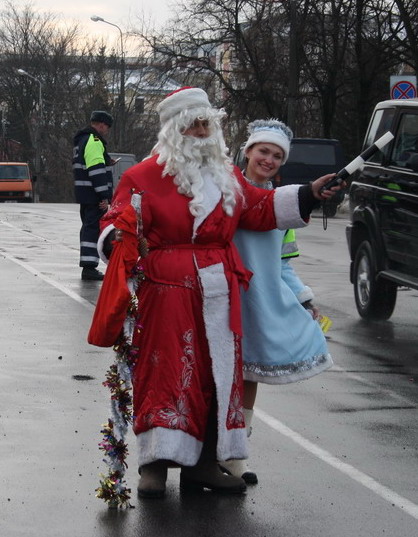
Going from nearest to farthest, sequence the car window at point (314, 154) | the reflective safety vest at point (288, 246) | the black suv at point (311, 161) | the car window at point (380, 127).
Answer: the reflective safety vest at point (288, 246)
the car window at point (380, 127)
the black suv at point (311, 161)
the car window at point (314, 154)

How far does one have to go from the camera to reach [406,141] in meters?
11.6

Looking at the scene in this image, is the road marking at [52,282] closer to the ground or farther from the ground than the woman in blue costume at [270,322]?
closer to the ground

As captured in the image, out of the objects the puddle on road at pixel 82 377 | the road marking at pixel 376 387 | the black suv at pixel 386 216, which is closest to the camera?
the road marking at pixel 376 387

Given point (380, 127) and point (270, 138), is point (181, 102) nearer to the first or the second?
point (270, 138)

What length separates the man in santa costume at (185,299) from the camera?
573 centimetres

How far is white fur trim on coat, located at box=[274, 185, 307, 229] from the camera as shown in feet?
19.7

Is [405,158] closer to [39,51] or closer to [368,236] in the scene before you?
[368,236]

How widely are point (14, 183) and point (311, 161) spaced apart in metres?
22.8

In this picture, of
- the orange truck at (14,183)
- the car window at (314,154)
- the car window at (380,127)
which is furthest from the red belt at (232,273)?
the orange truck at (14,183)

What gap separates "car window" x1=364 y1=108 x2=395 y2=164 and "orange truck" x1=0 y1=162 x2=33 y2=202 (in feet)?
136

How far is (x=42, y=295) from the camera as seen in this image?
13320mm

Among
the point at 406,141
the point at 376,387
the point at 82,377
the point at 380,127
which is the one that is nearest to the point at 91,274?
the point at 380,127

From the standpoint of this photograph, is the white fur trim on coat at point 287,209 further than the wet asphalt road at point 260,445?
Yes

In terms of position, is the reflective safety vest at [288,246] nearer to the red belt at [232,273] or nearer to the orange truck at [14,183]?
the red belt at [232,273]
